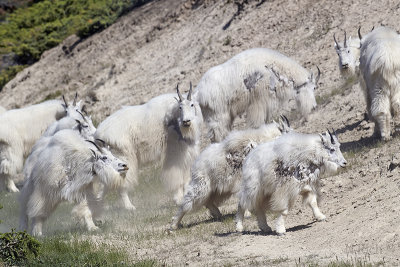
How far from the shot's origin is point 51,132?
17.3 m

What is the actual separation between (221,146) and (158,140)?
323cm

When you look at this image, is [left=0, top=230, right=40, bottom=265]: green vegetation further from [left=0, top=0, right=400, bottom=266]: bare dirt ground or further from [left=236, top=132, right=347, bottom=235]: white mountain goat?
[left=236, top=132, right=347, bottom=235]: white mountain goat

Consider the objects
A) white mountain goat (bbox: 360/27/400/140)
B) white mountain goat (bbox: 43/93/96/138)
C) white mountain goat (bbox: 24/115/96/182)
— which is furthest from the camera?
white mountain goat (bbox: 43/93/96/138)

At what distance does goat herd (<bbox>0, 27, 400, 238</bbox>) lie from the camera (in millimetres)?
10719

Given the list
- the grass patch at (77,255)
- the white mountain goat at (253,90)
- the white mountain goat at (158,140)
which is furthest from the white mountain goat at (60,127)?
the grass patch at (77,255)

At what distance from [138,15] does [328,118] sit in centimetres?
1529

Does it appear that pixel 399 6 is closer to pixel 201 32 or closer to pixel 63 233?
pixel 201 32

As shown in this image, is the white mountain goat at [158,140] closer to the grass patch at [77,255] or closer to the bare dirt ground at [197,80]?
the bare dirt ground at [197,80]

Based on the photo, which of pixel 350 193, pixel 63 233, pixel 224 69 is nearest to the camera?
pixel 350 193

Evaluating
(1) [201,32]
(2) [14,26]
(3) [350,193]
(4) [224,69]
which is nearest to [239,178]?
(3) [350,193]

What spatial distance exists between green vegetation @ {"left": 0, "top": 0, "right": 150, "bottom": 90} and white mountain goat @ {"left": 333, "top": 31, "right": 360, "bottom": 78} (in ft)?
58.2

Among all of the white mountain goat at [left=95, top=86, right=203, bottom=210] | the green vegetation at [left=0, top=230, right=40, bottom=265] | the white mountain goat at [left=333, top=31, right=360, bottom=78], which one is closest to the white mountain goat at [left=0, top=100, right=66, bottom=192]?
the white mountain goat at [left=95, top=86, right=203, bottom=210]

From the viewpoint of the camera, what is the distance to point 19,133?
19.9 meters

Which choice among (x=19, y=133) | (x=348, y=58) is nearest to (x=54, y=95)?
(x=19, y=133)
